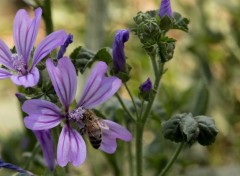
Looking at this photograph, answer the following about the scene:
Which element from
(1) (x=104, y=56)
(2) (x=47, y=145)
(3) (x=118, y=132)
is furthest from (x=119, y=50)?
(2) (x=47, y=145)

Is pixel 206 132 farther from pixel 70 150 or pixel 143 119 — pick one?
pixel 70 150

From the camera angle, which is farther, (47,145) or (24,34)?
(47,145)

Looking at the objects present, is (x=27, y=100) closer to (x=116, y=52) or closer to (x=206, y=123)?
(x=116, y=52)

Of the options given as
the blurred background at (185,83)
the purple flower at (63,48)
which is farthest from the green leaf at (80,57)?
the blurred background at (185,83)

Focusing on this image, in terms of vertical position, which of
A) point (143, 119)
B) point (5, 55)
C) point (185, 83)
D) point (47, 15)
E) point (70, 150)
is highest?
point (185, 83)

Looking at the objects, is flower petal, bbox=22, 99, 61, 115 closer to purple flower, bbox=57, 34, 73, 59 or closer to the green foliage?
purple flower, bbox=57, 34, 73, 59

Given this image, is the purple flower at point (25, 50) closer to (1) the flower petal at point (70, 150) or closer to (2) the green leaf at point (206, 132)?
(1) the flower petal at point (70, 150)

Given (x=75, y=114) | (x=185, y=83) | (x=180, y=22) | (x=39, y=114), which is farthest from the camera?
(x=185, y=83)

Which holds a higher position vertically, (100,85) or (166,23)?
(166,23)
